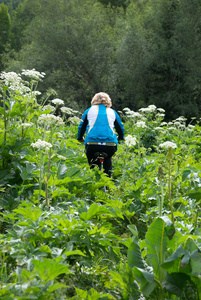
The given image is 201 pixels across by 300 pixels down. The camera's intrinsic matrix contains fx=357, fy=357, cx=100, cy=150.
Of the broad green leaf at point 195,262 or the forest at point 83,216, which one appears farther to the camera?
the forest at point 83,216

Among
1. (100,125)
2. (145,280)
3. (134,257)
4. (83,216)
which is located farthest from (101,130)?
(145,280)

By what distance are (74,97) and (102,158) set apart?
20.8 metres

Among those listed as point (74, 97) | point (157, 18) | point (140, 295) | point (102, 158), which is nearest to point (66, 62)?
point (74, 97)

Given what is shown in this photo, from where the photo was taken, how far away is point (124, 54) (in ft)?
76.1

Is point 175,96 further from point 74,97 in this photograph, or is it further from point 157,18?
point 74,97

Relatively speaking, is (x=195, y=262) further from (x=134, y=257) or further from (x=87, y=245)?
(x=87, y=245)

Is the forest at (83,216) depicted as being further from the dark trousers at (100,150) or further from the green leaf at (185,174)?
the dark trousers at (100,150)

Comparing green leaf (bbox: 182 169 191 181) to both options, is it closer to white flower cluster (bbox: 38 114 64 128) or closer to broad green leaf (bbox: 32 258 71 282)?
white flower cluster (bbox: 38 114 64 128)

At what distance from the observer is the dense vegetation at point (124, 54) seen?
22578 millimetres

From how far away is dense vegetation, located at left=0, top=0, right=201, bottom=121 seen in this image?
22.6 m

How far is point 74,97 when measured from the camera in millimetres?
25891

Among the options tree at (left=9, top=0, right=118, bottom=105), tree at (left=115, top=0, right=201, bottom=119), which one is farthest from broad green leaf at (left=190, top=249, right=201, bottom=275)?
tree at (left=9, top=0, right=118, bottom=105)

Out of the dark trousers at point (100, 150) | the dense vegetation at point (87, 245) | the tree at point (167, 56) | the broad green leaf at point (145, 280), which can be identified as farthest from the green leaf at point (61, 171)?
the tree at point (167, 56)

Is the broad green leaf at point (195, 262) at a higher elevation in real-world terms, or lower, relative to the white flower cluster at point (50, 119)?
lower
